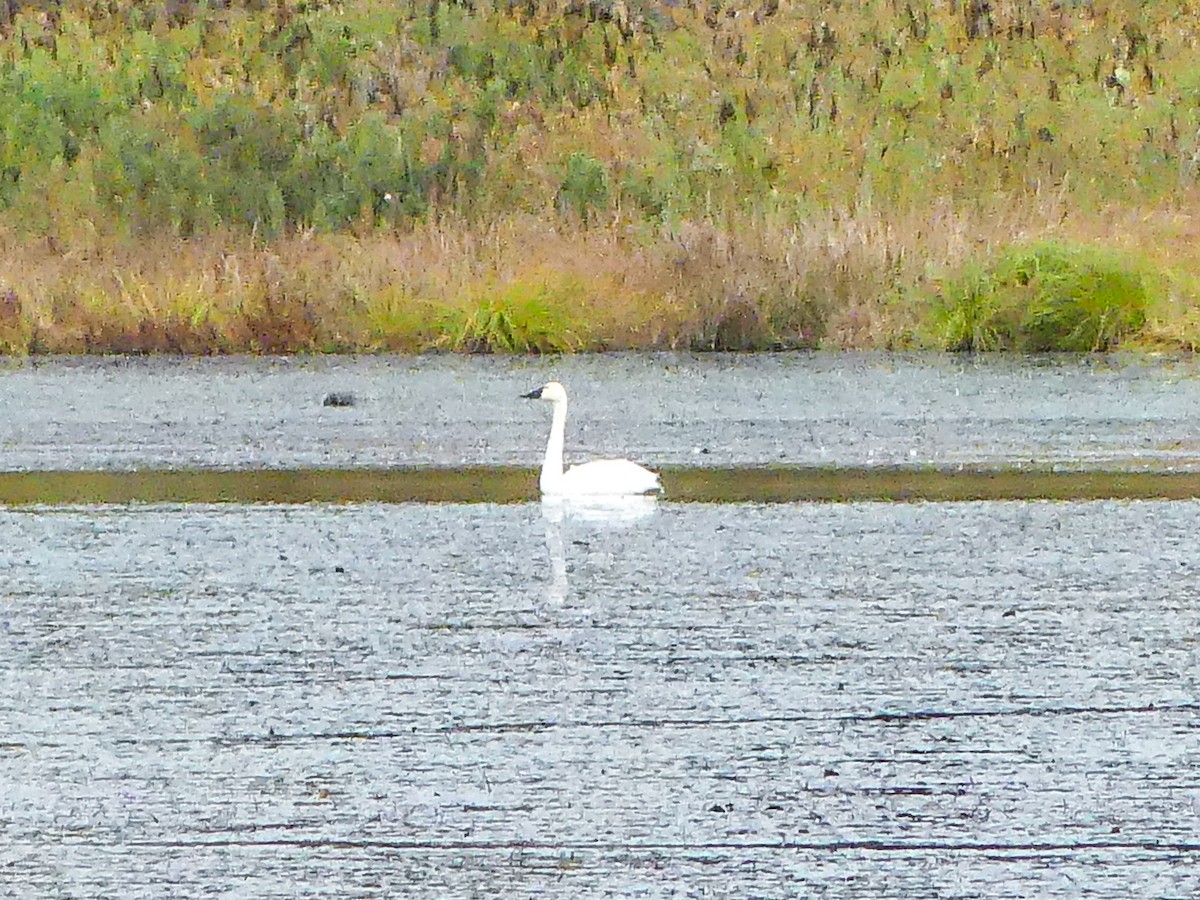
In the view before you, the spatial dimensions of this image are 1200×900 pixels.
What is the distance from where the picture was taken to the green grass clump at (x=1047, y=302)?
22.8 m

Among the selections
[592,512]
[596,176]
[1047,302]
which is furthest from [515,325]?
[592,512]

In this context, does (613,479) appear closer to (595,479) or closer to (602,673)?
(595,479)

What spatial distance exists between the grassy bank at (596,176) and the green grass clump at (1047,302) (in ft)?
0.08

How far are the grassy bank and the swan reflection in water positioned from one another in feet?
34.4

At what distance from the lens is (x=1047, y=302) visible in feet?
74.6

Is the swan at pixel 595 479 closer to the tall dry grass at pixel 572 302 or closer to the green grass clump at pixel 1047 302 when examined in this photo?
the green grass clump at pixel 1047 302

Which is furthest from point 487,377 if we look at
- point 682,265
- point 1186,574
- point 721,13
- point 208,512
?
point 721,13

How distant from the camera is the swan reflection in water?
39.6 feet

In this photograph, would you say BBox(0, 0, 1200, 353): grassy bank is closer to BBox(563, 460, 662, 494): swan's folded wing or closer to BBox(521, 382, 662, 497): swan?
BBox(521, 382, 662, 497): swan

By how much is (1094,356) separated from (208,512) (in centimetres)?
1185

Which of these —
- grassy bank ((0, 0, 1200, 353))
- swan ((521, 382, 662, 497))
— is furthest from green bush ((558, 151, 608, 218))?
swan ((521, 382, 662, 497))

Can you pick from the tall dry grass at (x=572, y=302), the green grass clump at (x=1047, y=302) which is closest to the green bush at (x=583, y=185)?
the tall dry grass at (x=572, y=302)

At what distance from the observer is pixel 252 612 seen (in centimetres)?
936

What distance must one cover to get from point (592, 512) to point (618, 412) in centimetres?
549
